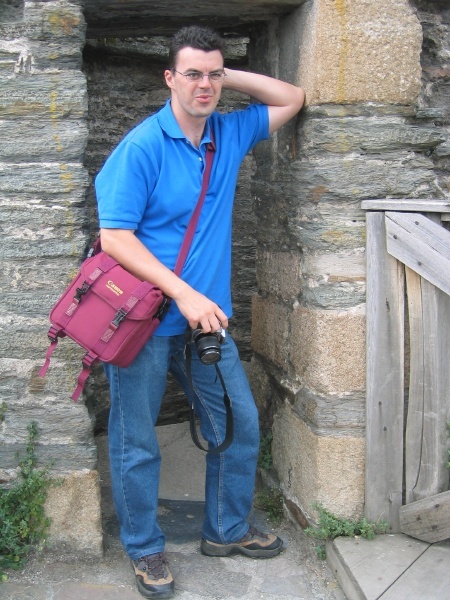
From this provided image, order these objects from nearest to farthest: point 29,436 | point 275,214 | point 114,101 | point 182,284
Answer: point 182,284 → point 29,436 → point 275,214 → point 114,101

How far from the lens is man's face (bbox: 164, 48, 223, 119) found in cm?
259

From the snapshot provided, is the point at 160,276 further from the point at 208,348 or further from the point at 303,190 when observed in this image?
the point at 303,190

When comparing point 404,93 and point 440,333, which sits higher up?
point 404,93

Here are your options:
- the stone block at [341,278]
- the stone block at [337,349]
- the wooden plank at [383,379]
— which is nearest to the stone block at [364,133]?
the wooden plank at [383,379]

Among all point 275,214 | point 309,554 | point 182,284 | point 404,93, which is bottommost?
point 309,554

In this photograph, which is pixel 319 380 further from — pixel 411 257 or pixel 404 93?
pixel 404 93

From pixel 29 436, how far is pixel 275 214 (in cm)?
144

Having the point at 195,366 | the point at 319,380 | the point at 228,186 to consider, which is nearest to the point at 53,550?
the point at 195,366

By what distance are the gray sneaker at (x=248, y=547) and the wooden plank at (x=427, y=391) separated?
61 cm

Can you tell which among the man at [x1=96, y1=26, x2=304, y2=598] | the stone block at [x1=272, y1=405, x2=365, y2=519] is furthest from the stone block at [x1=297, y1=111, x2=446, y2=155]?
the stone block at [x1=272, y1=405, x2=365, y2=519]

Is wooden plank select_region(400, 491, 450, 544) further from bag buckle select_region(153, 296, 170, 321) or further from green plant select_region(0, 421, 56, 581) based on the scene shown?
green plant select_region(0, 421, 56, 581)

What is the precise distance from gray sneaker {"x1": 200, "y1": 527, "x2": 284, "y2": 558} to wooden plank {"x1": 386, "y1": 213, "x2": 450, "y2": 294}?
51.7 inches

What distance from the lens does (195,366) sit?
2.90m

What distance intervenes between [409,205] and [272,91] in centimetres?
69
